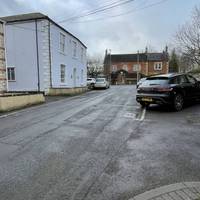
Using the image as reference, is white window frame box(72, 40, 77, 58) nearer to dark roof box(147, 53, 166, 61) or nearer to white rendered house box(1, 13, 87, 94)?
white rendered house box(1, 13, 87, 94)

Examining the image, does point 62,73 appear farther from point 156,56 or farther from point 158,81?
point 156,56

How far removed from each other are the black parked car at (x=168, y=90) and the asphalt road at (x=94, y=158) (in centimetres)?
269

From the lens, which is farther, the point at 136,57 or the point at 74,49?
the point at 136,57

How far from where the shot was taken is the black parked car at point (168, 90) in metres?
10.7

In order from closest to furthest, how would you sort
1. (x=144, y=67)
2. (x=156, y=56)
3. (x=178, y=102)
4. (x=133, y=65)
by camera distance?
(x=178, y=102) < (x=144, y=67) < (x=156, y=56) < (x=133, y=65)

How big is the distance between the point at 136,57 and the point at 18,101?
6109 cm

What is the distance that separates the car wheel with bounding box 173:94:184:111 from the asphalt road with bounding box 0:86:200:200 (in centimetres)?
276

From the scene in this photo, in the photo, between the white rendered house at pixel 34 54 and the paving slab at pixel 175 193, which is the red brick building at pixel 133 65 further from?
the paving slab at pixel 175 193

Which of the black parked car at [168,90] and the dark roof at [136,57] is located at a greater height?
the dark roof at [136,57]

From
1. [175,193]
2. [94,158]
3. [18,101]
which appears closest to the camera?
[175,193]

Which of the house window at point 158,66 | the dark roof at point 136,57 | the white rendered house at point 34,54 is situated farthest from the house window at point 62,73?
the house window at point 158,66

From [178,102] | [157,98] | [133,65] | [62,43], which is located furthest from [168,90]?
[133,65]

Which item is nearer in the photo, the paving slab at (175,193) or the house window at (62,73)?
the paving slab at (175,193)

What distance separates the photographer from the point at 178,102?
11062 millimetres
